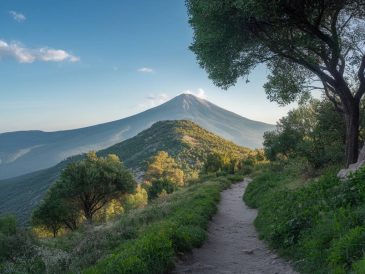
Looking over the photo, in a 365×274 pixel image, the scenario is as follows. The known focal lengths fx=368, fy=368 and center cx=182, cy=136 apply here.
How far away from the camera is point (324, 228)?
9.28 meters

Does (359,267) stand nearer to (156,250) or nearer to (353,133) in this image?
(156,250)

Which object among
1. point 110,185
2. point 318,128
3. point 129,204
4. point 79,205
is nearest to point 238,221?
point 318,128

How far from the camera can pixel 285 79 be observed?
1928cm

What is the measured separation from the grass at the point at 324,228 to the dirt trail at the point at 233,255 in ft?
1.46

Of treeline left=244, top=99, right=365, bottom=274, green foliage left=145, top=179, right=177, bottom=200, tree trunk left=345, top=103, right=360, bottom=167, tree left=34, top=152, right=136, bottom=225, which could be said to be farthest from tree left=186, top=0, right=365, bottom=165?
green foliage left=145, top=179, right=177, bottom=200

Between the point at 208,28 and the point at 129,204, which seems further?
the point at 129,204

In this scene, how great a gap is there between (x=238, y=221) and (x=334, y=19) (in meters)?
10.6

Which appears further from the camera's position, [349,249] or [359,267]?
[349,249]

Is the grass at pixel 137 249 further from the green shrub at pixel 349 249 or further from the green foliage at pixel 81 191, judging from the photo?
the green foliage at pixel 81 191

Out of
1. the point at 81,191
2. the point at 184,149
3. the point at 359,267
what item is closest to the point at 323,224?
the point at 359,267

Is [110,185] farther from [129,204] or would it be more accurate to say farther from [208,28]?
[208,28]

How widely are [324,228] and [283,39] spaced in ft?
32.9

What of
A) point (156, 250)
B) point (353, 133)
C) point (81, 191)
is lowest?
point (81, 191)

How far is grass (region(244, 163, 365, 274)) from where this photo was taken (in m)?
7.53
